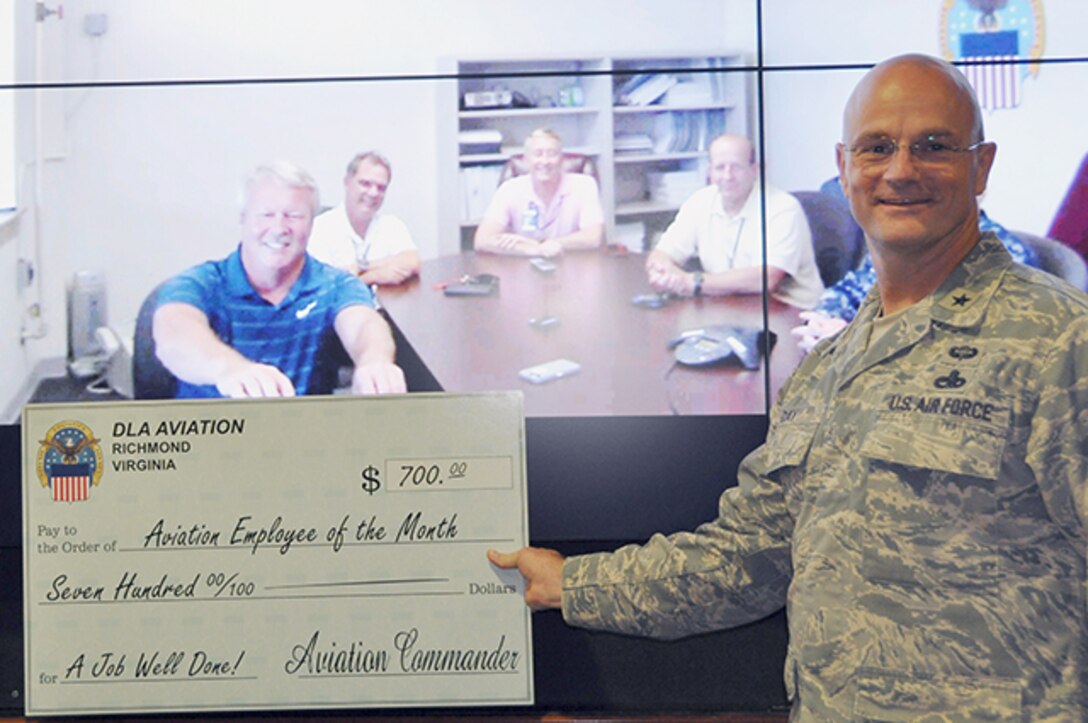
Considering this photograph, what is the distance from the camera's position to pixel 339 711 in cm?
222

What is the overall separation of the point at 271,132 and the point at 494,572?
995 mm

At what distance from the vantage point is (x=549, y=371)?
2.30 meters

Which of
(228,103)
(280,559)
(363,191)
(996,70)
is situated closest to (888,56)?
(996,70)

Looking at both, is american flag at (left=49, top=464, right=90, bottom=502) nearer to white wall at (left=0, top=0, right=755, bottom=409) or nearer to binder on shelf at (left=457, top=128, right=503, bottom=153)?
white wall at (left=0, top=0, right=755, bottom=409)

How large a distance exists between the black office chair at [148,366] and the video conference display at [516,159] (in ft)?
0.06

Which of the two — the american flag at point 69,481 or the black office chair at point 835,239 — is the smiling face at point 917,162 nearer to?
the black office chair at point 835,239

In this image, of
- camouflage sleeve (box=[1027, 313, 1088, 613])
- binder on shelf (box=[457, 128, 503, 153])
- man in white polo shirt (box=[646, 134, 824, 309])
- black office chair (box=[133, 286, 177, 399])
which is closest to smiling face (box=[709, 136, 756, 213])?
man in white polo shirt (box=[646, 134, 824, 309])

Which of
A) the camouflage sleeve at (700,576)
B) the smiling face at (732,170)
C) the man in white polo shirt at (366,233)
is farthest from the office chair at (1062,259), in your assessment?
the man in white polo shirt at (366,233)

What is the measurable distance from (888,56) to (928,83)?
2.90 feet

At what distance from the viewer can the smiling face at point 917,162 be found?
4.73 feet

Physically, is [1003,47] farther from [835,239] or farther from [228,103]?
[228,103]

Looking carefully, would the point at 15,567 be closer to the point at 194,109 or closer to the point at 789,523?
the point at 194,109

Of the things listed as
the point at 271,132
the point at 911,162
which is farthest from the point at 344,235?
the point at 911,162

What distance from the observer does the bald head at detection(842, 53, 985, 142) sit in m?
1.45
